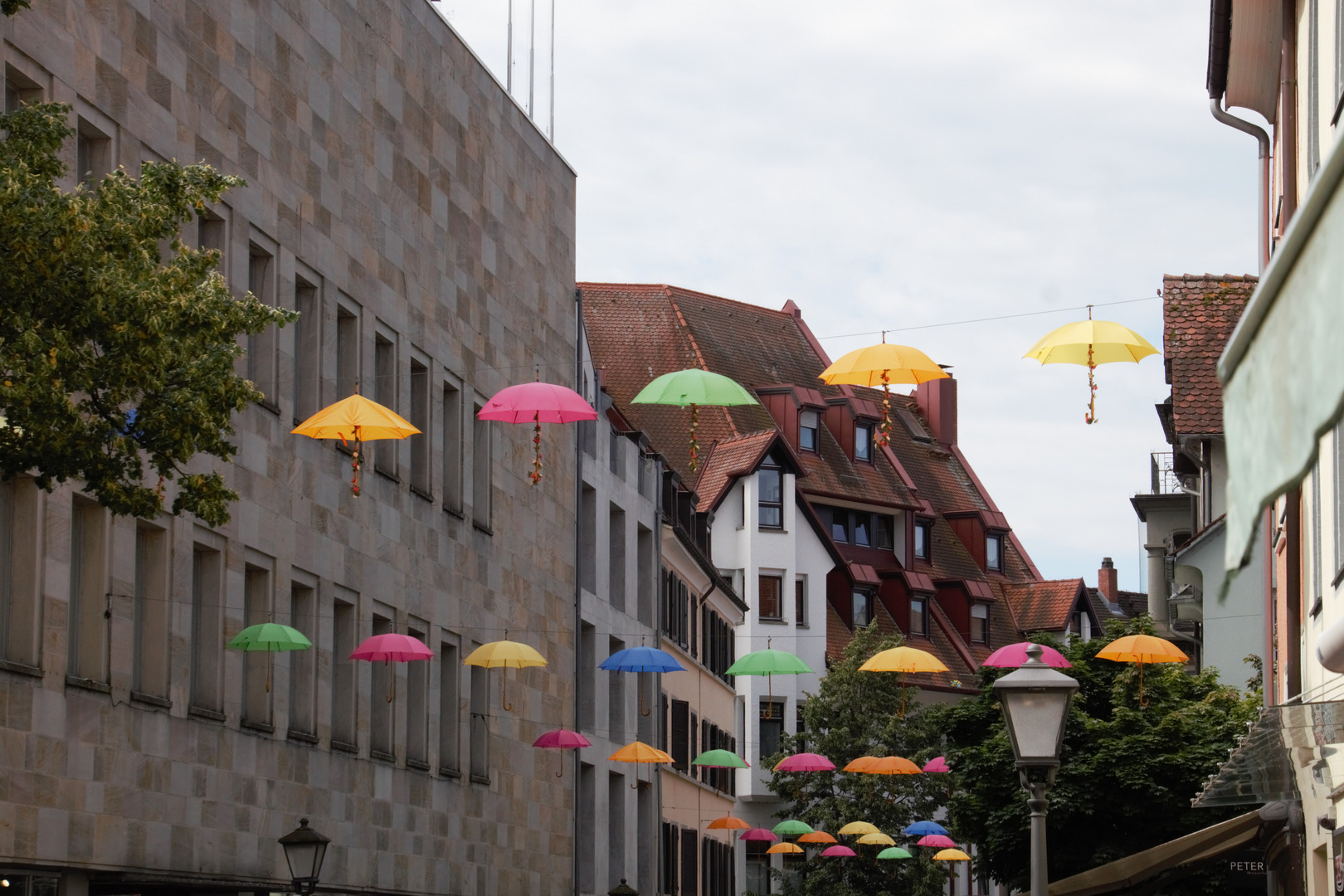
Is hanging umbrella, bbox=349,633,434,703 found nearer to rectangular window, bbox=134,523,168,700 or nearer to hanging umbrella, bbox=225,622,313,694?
hanging umbrella, bbox=225,622,313,694

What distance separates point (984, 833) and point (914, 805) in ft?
89.6

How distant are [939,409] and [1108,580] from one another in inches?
888

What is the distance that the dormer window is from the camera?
242 ft

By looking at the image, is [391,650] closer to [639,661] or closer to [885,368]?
[885,368]

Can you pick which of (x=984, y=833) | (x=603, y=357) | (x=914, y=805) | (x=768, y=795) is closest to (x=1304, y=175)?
(x=984, y=833)

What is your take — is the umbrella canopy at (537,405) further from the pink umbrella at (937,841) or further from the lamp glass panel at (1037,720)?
the pink umbrella at (937,841)

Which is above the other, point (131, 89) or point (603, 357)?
point (603, 357)

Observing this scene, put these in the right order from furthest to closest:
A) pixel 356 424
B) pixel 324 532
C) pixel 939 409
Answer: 1. pixel 939 409
2. pixel 324 532
3. pixel 356 424

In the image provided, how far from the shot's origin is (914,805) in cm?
5675

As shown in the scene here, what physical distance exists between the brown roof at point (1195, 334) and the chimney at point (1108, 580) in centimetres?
7259

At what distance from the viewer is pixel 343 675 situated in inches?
1081

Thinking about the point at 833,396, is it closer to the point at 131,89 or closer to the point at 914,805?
the point at 914,805

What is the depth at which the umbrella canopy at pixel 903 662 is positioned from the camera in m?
34.1

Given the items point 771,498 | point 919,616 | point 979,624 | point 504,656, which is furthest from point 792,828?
point 979,624
